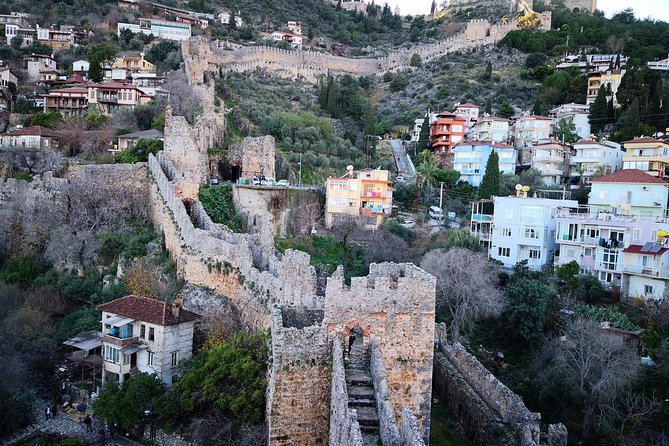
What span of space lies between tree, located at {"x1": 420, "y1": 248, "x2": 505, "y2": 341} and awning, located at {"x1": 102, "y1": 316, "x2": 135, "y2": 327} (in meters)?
13.3

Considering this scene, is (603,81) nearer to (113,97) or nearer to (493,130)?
(493,130)

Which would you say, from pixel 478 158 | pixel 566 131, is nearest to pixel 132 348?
pixel 478 158

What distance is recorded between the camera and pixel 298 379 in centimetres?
1269

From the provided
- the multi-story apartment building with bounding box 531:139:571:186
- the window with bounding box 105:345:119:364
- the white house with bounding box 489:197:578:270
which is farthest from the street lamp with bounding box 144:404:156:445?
the multi-story apartment building with bounding box 531:139:571:186

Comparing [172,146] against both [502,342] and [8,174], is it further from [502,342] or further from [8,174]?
[502,342]

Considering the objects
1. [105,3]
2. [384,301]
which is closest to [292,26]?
[105,3]

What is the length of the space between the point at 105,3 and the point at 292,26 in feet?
97.0

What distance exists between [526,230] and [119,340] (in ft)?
75.9

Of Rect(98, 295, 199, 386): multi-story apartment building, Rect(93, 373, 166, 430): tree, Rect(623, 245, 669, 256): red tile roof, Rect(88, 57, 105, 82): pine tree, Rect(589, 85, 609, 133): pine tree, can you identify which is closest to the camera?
Rect(93, 373, 166, 430): tree

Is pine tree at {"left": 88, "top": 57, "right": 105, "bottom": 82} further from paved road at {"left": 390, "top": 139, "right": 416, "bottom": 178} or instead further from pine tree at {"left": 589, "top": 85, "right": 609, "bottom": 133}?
pine tree at {"left": 589, "top": 85, "right": 609, "bottom": 133}

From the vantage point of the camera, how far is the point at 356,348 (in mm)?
13125

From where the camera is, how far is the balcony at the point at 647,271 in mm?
28562

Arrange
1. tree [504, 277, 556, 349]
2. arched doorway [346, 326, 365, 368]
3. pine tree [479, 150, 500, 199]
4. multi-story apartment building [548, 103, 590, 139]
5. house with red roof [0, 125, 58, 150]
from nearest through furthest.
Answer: arched doorway [346, 326, 365, 368] → tree [504, 277, 556, 349] → house with red roof [0, 125, 58, 150] → pine tree [479, 150, 500, 199] → multi-story apartment building [548, 103, 590, 139]

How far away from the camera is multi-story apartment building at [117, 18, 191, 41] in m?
76.1
